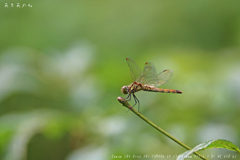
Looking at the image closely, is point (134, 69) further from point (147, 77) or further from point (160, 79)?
point (160, 79)

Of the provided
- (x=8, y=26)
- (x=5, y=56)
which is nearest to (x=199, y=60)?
(x=5, y=56)

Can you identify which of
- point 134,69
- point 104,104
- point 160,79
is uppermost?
point 134,69

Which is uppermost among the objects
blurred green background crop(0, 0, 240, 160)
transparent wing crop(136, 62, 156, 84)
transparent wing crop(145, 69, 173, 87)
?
transparent wing crop(136, 62, 156, 84)

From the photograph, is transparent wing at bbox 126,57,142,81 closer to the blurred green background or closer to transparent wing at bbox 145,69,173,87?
transparent wing at bbox 145,69,173,87

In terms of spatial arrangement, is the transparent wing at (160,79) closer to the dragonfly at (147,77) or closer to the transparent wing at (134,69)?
the dragonfly at (147,77)

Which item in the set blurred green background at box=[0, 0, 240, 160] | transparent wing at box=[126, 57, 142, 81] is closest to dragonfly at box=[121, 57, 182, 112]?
transparent wing at box=[126, 57, 142, 81]

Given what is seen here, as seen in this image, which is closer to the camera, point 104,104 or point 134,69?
point 134,69

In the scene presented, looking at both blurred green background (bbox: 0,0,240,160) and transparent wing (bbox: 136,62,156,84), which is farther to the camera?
transparent wing (bbox: 136,62,156,84)

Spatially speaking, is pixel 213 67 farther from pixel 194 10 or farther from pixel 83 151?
pixel 194 10

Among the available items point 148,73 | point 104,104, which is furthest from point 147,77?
point 104,104

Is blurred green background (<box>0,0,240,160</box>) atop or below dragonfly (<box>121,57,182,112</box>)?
below
